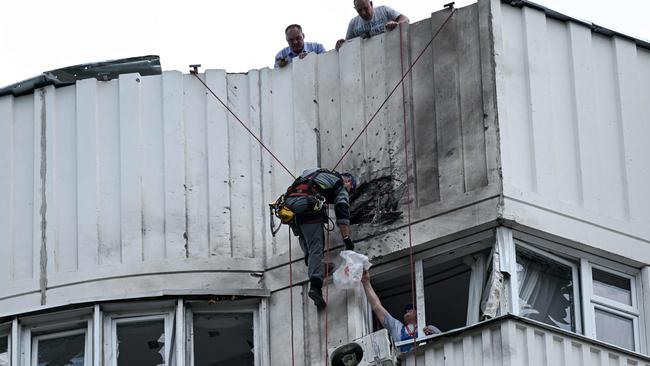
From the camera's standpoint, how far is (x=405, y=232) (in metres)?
26.4

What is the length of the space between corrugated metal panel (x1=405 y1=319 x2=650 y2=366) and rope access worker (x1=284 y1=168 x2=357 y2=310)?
1.61 metres

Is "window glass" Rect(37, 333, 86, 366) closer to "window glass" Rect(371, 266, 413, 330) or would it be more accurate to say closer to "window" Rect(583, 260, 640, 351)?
"window glass" Rect(371, 266, 413, 330)

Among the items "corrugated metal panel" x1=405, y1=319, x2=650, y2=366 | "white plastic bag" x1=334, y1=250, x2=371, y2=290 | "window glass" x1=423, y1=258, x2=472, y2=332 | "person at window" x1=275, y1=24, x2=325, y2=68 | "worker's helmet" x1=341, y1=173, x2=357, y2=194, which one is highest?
"person at window" x1=275, y1=24, x2=325, y2=68

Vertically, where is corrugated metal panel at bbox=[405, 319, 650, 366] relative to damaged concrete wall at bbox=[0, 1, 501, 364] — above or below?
below

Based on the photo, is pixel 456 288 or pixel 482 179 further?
pixel 456 288

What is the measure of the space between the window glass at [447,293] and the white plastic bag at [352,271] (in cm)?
70

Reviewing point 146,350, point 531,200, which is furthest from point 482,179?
point 146,350

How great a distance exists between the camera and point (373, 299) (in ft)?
86.5

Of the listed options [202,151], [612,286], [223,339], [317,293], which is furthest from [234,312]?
[612,286]

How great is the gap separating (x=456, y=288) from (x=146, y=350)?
3.60 metres

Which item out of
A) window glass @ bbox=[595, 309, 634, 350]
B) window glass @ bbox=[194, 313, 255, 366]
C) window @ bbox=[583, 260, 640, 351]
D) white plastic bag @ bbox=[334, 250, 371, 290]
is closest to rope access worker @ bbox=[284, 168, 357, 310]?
white plastic bag @ bbox=[334, 250, 371, 290]

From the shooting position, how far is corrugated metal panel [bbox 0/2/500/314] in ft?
87.8

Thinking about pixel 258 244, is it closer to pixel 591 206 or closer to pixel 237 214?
pixel 237 214

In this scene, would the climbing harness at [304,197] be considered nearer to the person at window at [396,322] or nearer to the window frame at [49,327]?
the person at window at [396,322]
